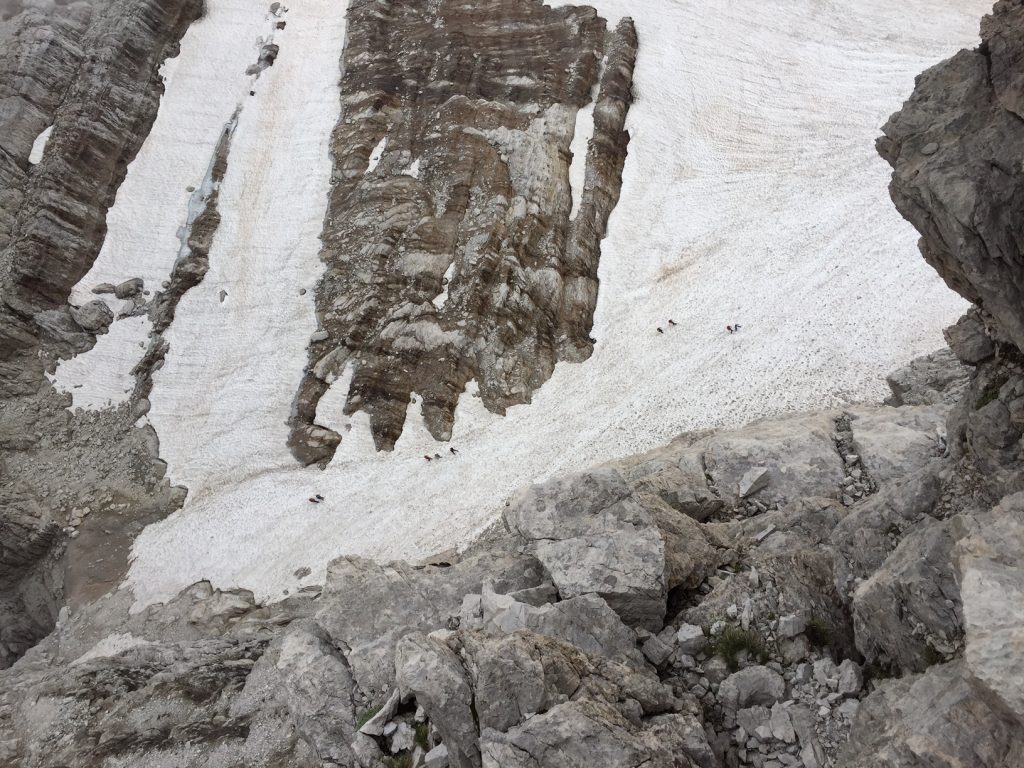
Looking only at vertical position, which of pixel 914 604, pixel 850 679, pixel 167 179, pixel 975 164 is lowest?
pixel 167 179

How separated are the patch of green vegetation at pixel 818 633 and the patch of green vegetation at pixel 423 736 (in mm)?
6657

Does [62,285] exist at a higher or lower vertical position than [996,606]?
lower

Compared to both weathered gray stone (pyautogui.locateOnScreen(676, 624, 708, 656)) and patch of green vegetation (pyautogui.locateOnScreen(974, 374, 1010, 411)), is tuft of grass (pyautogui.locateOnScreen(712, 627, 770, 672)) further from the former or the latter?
patch of green vegetation (pyautogui.locateOnScreen(974, 374, 1010, 411))

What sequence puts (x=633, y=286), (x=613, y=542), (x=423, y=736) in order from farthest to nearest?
(x=633, y=286) → (x=613, y=542) → (x=423, y=736)

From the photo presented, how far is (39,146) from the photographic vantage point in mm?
34312

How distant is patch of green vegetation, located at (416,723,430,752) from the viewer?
10731 mm

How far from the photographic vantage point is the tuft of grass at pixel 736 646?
36.2ft

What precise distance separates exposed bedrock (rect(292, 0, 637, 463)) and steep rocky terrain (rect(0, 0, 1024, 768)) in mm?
8888

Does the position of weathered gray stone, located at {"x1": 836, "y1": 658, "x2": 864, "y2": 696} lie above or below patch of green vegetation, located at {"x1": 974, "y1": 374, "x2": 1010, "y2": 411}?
below

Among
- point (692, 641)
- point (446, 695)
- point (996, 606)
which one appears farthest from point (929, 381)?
point (446, 695)

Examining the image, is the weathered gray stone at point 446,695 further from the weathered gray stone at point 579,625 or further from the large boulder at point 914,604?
the large boulder at point 914,604

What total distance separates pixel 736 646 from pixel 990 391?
19.6 feet

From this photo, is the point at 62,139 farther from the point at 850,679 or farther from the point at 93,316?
the point at 850,679

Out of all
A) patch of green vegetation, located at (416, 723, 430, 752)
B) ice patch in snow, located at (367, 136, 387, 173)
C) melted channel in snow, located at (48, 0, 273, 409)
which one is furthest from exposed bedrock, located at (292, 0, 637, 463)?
patch of green vegetation, located at (416, 723, 430, 752)
